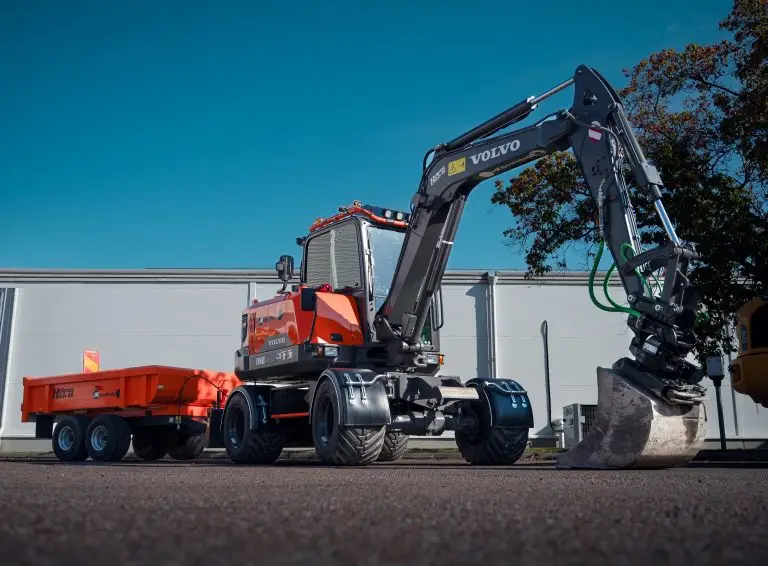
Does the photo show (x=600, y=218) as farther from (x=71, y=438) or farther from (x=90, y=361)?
(x=90, y=361)

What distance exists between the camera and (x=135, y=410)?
15562mm

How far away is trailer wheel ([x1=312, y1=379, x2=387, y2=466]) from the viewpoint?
1018 cm

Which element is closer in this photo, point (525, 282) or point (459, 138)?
point (459, 138)

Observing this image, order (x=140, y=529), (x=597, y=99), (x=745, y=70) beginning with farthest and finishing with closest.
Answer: (x=745, y=70), (x=597, y=99), (x=140, y=529)

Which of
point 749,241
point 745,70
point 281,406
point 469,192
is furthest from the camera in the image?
point 745,70

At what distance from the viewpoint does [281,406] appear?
1248 cm

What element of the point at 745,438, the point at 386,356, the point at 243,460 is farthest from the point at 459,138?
the point at 745,438

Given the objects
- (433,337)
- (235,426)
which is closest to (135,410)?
(235,426)

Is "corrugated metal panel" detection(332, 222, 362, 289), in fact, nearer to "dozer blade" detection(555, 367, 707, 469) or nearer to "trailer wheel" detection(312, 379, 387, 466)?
"trailer wheel" detection(312, 379, 387, 466)

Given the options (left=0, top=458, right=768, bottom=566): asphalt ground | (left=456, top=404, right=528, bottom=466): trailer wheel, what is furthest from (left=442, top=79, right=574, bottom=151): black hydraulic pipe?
(left=0, top=458, right=768, bottom=566): asphalt ground

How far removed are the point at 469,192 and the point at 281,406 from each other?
4360 mm

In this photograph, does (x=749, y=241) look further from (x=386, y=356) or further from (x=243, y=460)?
(x=243, y=460)

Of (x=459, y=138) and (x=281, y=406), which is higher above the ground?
(x=459, y=138)

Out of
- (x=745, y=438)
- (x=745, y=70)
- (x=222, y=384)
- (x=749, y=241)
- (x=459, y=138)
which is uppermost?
(x=745, y=70)
